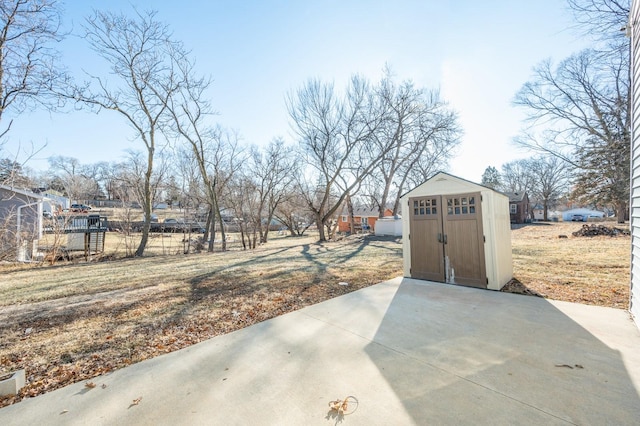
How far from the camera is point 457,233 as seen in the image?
16.0ft

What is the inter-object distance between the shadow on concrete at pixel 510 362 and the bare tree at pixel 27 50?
12.8 m

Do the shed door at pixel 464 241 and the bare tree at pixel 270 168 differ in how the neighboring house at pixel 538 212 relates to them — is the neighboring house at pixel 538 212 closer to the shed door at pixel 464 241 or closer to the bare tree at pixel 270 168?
the bare tree at pixel 270 168

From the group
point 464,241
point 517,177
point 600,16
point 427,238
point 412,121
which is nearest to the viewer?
point 464,241

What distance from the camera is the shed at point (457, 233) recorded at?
4617 millimetres

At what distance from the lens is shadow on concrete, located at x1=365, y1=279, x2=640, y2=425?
1.73 m

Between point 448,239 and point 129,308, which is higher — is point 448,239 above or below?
above

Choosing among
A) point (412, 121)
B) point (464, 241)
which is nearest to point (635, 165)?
point (464, 241)

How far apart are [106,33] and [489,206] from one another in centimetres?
1548

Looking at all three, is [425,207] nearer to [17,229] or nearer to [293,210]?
[17,229]

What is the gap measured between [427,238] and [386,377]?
365cm

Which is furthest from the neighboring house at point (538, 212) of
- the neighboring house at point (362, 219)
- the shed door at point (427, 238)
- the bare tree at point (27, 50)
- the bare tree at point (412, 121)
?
the bare tree at point (27, 50)

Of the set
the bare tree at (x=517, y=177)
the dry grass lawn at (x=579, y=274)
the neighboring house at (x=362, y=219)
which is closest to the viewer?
the dry grass lawn at (x=579, y=274)

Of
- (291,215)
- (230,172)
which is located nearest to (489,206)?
(230,172)

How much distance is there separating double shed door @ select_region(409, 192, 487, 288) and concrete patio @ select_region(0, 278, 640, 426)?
4.93 ft
